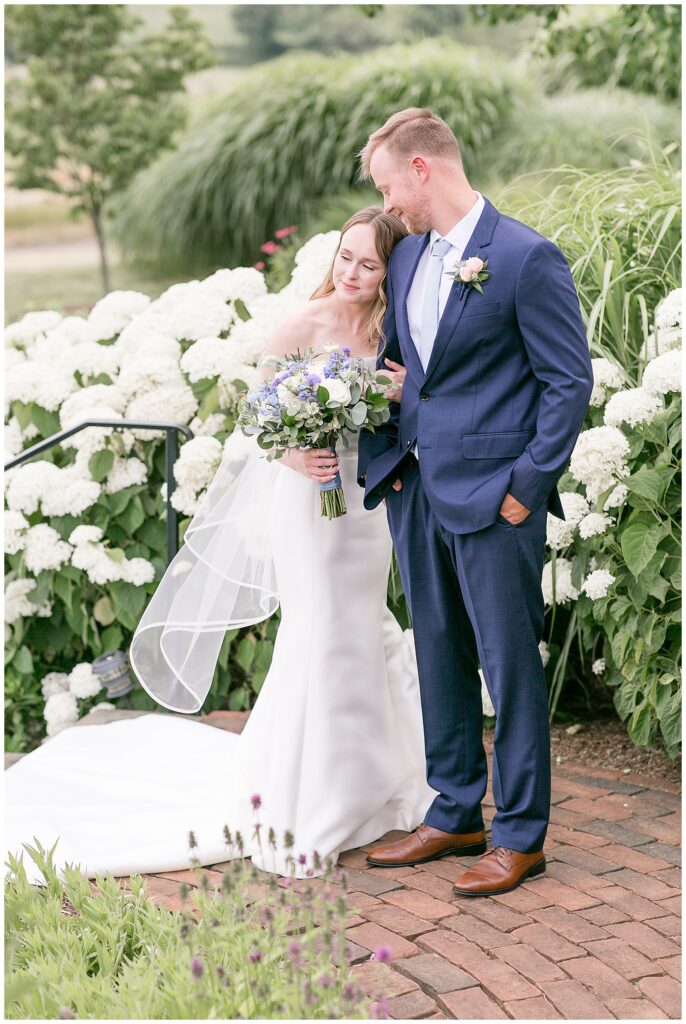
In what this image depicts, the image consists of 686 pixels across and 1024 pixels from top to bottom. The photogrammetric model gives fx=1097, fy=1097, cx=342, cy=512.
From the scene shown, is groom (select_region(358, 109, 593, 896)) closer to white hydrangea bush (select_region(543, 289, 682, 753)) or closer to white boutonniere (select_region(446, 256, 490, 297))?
white boutonniere (select_region(446, 256, 490, 297))

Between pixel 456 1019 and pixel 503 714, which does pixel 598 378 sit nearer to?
pixel 503 714

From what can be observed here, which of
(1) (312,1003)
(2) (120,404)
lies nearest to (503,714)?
(1) (312,1003)

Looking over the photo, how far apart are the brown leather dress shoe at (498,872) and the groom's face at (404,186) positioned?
6.18 feet

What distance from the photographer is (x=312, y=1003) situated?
7.51ft

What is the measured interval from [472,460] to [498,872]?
48.2 inches

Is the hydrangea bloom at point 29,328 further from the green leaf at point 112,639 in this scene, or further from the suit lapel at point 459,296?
the suit lapel at point 459,296

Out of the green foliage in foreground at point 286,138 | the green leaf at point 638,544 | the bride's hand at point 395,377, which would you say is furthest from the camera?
the green foliage in foreground at point 286,138

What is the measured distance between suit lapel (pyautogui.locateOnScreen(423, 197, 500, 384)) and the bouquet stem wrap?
A: 0.51 meters

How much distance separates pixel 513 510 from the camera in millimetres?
3045

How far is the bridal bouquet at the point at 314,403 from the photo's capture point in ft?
10.3

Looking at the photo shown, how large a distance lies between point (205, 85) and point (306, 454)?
823 inches

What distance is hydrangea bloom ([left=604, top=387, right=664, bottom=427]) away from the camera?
372cm

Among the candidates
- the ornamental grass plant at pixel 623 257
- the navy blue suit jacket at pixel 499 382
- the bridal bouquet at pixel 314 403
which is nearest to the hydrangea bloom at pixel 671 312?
the ornamental grass plant at pixel 623 257

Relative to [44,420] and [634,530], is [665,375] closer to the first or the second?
[634,530]
